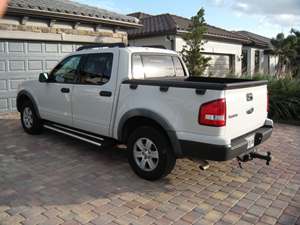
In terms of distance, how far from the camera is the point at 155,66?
509 centimetres

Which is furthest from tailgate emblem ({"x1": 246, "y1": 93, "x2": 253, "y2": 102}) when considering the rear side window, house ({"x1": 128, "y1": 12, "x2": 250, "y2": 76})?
house ({"x1": 128, "y1": 12, "x2": 250, "y2": 76})

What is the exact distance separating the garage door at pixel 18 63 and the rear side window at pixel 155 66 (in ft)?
19.3

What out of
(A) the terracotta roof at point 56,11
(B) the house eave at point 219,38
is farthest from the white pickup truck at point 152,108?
(B) the house eave at point 219,38

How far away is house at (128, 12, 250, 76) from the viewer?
14172mm

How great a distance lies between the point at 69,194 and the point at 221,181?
214cm

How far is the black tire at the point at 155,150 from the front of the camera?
415 cm

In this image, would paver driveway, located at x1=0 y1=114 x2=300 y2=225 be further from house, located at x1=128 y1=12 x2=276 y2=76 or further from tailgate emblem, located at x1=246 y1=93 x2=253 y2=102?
house, located at x1=128 y1=12 x2=276 y2=76

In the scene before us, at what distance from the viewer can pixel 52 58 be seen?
33.4 ft

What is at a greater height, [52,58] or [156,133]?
[52,58]

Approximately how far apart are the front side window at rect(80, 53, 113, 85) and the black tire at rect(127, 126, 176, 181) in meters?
1.09

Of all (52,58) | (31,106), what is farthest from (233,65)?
(31,106)

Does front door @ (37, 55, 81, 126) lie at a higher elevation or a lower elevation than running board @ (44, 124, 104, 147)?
higher

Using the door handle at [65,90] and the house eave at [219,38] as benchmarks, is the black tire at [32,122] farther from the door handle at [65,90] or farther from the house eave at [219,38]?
the house eave at [219,38]

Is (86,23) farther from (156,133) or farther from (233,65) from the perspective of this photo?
(233,65)
